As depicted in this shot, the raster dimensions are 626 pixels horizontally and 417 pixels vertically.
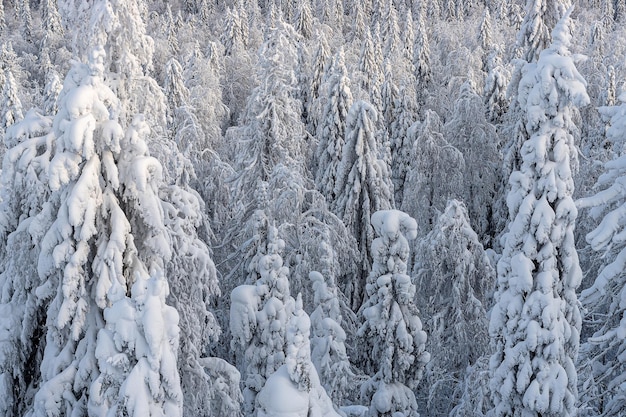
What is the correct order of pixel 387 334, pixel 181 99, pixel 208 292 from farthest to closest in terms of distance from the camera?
pixel 181 99 < pixel 387 334 < pixel 208 292

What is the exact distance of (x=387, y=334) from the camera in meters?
16.8

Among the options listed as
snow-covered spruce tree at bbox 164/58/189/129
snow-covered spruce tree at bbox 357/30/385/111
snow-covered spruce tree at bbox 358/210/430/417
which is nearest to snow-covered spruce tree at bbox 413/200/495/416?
snow-covered spruce tree at bbox 358/210/430/417

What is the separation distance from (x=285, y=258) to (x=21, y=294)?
34.7 ft

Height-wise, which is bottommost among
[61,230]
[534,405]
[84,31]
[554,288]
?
[534,405]

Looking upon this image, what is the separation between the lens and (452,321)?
21.2m

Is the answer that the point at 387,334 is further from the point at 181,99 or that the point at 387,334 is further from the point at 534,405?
the point at 181,99

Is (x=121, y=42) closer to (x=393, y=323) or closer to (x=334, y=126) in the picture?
(x=393, y=323)

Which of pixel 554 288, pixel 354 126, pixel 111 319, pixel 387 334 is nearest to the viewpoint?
pixel 111 319

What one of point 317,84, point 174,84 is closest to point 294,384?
point 174,84

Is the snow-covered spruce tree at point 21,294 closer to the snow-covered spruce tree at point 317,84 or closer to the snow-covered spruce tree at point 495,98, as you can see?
the snow-covered spruce tree at point 317,84

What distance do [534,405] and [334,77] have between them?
15.6m

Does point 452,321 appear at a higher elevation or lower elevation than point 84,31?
lower

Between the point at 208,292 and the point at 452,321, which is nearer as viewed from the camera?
the point at 208,292

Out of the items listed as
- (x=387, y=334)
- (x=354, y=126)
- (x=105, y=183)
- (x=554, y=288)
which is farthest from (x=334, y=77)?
(x=105, y=183)
